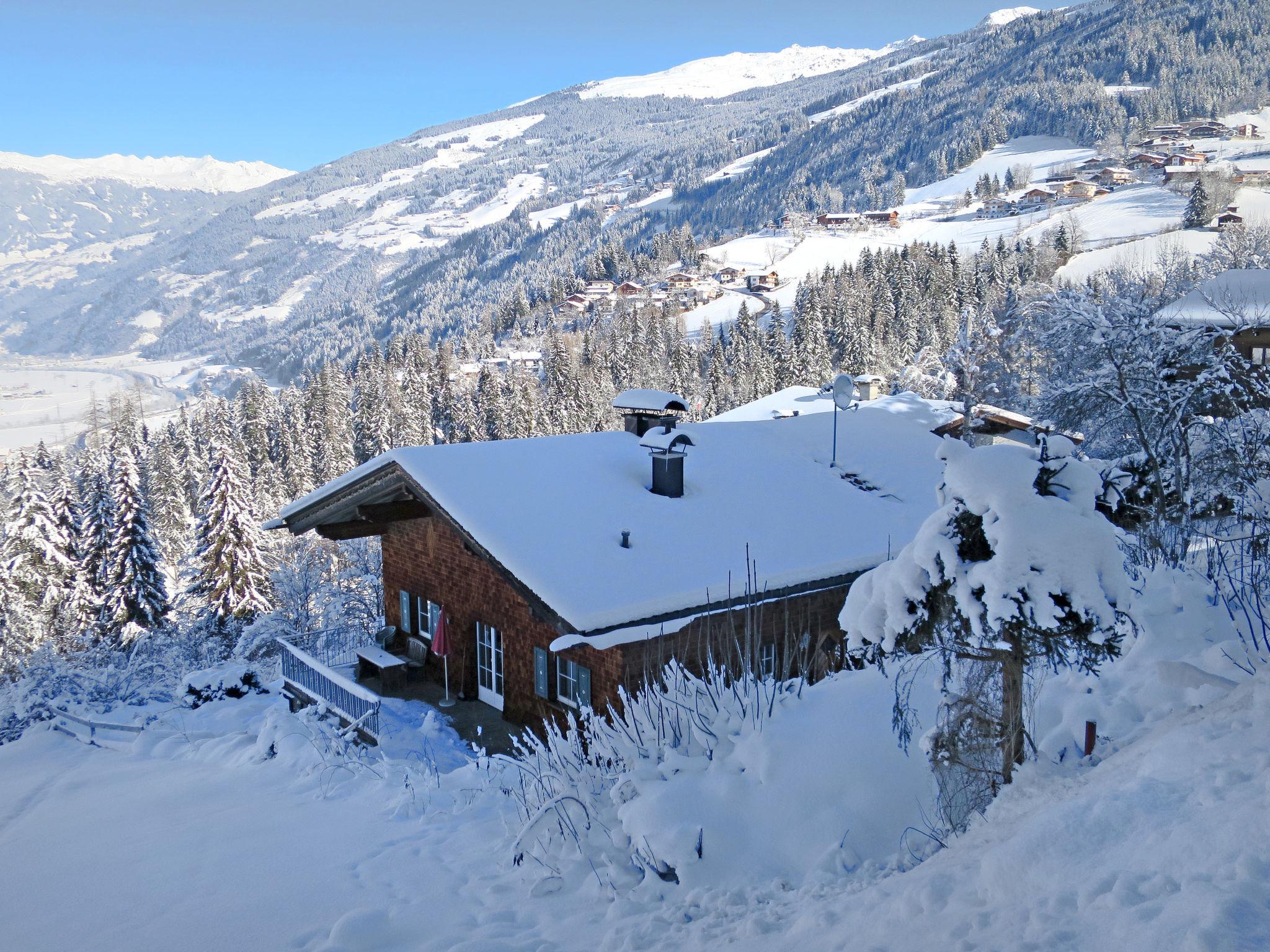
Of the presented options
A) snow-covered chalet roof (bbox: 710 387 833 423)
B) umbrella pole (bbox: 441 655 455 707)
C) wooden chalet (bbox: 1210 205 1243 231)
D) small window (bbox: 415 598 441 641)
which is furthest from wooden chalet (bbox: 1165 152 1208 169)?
umbrella pole (bbox: 441 655 455 707)

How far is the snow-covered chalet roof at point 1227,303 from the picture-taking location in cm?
1182

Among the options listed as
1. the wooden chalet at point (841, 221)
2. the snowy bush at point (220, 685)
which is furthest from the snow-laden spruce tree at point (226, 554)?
the wooden chalet at point (841, 221)

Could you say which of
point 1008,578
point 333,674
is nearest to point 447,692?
point 333,674

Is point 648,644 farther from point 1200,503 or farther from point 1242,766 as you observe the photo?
point 1242,766

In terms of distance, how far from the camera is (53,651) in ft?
73.0

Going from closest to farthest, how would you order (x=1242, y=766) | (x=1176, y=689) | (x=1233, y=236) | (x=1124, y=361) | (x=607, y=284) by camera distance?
(x=1242, y=766)
(x=1176, y=689)
(x=1124, y=361)
(x=1233, y=236)
(x=607, y=284)

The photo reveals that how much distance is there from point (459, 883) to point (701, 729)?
1837 millimetres

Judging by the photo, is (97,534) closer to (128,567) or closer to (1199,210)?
(128,567)

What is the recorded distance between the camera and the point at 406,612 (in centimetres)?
1383

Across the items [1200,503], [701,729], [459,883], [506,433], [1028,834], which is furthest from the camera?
[506,433]

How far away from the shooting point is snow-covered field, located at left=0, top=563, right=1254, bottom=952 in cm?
294

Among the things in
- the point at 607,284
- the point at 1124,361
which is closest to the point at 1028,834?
the point at 1124,361

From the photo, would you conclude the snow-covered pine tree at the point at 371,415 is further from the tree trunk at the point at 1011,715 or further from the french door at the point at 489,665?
the tree trunk at the point at 1011,715

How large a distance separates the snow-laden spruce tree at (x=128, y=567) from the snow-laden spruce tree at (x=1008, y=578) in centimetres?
3301
